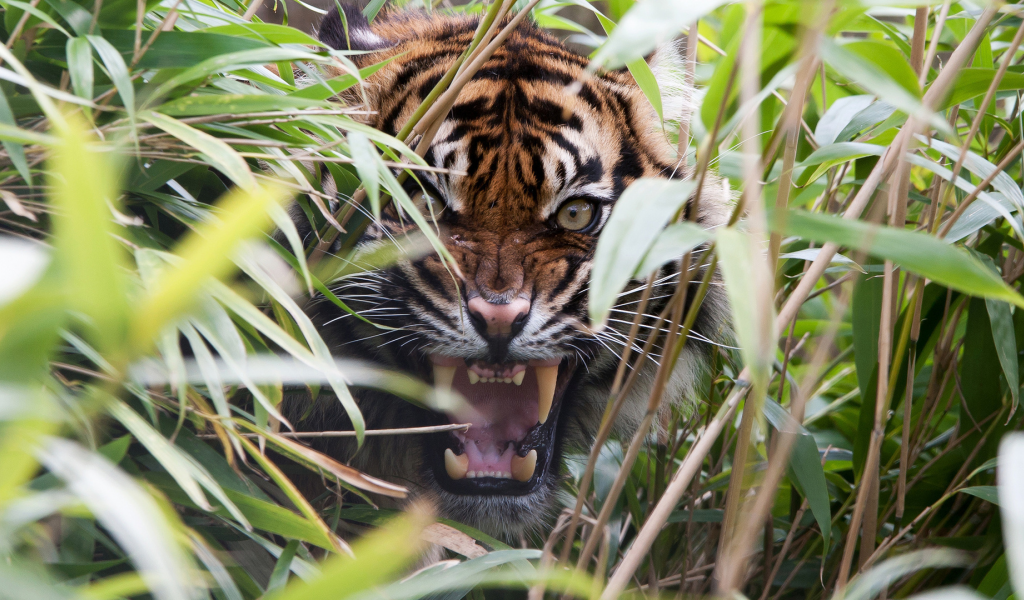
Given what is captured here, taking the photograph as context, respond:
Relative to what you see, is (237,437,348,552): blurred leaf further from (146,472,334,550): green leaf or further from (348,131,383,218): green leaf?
(348,131,383,218): green leaf

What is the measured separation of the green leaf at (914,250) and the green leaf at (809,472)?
56 centimetres

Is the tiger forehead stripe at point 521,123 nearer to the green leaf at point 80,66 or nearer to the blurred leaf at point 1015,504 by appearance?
the green leaf at point 80,66

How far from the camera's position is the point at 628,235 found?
0.50m

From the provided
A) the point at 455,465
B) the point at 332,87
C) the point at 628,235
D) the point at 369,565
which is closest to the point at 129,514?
the point at 369,565

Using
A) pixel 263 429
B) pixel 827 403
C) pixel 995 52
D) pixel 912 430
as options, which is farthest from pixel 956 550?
pixel 263 429

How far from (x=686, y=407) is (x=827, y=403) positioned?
1.25ft

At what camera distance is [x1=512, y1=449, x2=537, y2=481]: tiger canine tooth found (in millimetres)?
1281

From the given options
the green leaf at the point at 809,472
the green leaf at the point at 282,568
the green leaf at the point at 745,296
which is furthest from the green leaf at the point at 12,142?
the green leaf at the point at 809,472

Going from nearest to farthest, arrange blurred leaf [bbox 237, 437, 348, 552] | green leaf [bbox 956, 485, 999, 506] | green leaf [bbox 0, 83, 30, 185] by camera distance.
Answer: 1. green leaf [bbox 0, 83, 30, 185]
2. blurred leaf [bbox 237, 437, 348, 552]
3. green leaf [bbox 956, 485, 999, 506]

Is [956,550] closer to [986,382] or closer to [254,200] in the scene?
[986,382]

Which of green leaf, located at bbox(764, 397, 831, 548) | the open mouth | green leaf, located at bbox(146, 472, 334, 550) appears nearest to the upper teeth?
the open mouth

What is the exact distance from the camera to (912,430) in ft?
4.41

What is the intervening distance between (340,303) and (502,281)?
14.1 inches

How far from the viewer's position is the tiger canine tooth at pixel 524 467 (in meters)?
1.28
